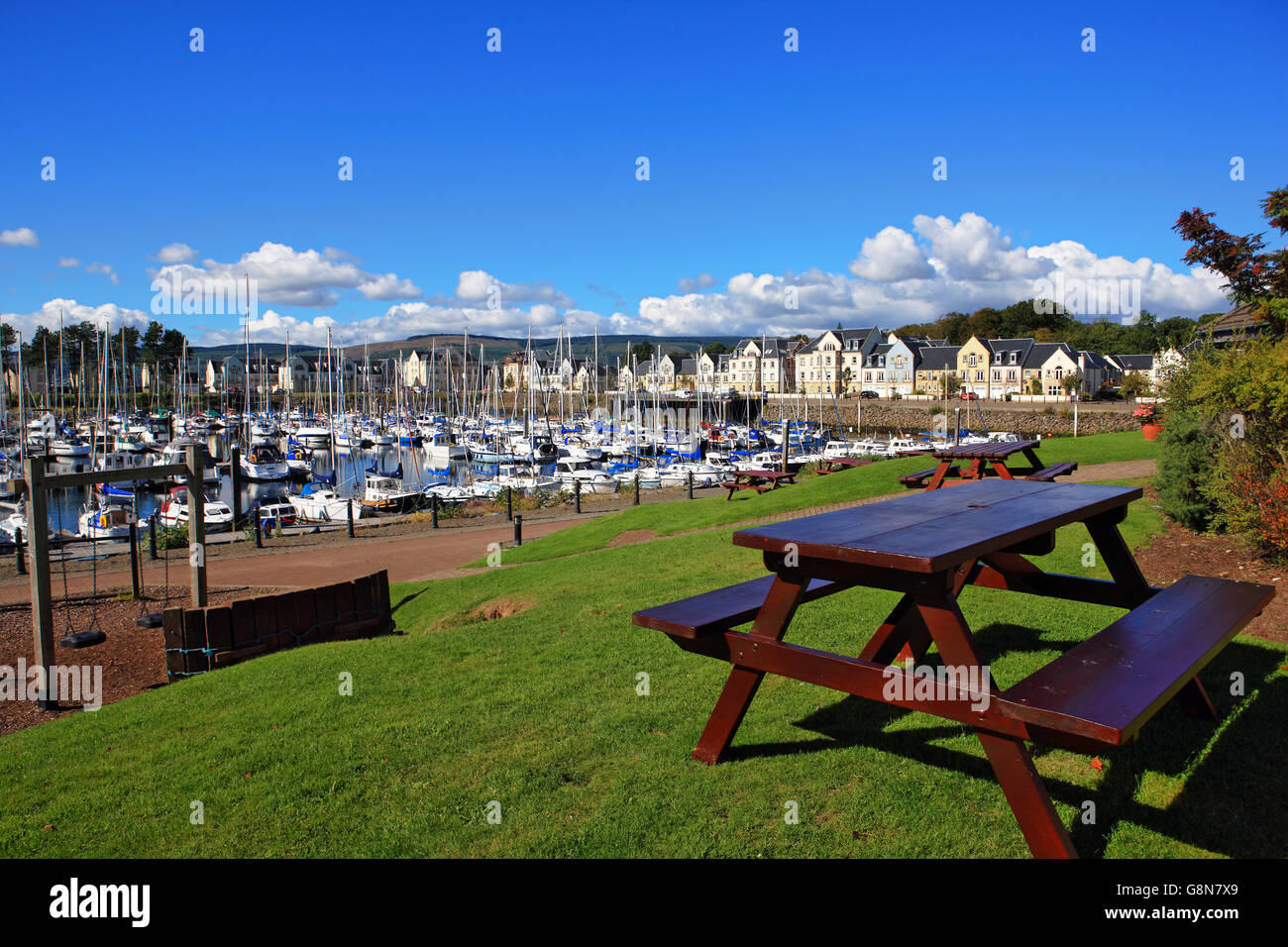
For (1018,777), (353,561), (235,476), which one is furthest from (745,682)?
(235,476)

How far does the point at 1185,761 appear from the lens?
4.68 metres

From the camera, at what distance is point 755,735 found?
5262 millimetres

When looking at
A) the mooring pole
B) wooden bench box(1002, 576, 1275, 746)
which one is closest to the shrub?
wooden bench box(1002, 576, 1275, 746)

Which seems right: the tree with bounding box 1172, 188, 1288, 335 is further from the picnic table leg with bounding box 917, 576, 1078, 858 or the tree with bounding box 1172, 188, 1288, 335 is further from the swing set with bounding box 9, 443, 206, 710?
the swing set with bounding box 9, 443, 206, 710

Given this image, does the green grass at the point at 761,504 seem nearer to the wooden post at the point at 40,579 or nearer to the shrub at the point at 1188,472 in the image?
the shrub at the point at 1188,472

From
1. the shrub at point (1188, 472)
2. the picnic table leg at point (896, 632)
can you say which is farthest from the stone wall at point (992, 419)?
the picnic table leg at point (896, 632)

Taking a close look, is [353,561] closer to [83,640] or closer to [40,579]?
[83,640]

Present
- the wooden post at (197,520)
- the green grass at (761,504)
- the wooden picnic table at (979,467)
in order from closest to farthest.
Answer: the wooden post at (197,520) → the wooden picnic table at (979,467) → the green grass at (761,504)

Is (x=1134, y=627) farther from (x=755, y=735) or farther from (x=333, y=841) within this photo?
(x=333, y=841)

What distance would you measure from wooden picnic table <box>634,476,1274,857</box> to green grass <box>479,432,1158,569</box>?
37.6 ft

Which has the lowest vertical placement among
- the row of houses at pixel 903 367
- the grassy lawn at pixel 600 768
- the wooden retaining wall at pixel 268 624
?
the wooden retaining wall at pixel 268 624

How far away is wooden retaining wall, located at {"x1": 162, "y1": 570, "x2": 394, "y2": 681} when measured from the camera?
10109 mm

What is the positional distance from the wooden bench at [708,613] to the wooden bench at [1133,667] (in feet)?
4.93

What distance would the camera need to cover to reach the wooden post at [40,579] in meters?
9.12
